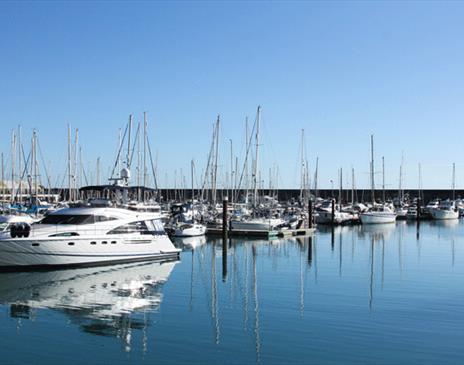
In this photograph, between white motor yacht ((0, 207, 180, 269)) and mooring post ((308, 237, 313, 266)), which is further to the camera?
mooring post ((308, 237, 313, 266))

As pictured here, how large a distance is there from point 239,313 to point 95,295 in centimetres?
644

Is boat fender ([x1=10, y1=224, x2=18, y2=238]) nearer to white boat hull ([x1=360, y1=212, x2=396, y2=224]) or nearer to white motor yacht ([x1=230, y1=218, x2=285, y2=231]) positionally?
white motor yacht ([x1=230, y1=218, x2=285, y2=231])

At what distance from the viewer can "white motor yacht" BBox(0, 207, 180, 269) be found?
94.0 feet

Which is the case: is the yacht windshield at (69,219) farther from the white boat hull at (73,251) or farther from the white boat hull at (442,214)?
the white boat hull at (442,214)

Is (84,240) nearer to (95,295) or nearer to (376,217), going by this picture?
(95,295)

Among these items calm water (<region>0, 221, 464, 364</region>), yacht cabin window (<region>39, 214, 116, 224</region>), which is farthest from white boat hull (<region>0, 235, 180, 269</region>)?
yacht cabin window (<region>39, 214, 116, 224</region>)

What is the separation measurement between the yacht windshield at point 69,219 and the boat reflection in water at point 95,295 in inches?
98.6

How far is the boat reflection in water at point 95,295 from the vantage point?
18.8m

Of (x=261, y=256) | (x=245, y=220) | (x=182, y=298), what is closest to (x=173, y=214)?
(x=245, y=220)

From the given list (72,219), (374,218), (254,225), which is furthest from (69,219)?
(374,218)

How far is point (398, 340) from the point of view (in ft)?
55.1

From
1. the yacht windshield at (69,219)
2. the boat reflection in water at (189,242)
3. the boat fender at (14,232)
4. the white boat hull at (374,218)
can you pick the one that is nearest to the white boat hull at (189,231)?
the boat reflection in water at (189,242)

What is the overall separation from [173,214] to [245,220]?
27.1 feet

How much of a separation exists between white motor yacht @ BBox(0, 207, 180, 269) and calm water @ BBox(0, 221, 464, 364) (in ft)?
3.04
